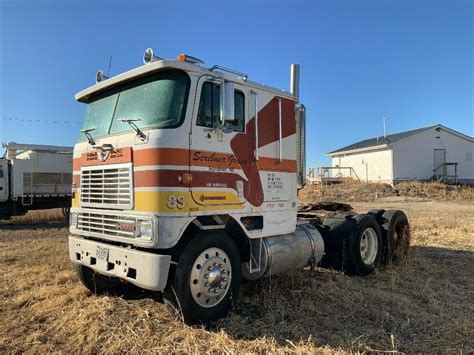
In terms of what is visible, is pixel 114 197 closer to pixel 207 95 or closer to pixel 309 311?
pixel 207 95

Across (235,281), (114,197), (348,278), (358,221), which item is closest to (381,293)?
(348,278)

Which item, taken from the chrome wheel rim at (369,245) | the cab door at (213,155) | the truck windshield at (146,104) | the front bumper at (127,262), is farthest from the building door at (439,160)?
the front bumper at (127,262)

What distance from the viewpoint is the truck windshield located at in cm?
479

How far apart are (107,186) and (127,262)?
3.45 feet

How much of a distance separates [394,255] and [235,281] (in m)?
4.55

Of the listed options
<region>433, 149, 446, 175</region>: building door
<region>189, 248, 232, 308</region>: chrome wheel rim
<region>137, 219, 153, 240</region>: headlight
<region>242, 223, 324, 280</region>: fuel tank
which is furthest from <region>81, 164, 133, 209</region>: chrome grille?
<region>433, 149, 446, 175</region>: building door

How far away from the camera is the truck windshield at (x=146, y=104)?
4.79m

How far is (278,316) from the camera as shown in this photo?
5.14 metres

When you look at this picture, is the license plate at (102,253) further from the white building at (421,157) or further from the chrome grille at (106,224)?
the white building at (421,157)

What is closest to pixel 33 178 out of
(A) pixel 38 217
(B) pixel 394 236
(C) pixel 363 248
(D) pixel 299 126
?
(A) pixel 38 217

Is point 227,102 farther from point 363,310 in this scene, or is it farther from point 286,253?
point 363,310

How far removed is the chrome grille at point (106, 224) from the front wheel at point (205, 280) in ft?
2.42

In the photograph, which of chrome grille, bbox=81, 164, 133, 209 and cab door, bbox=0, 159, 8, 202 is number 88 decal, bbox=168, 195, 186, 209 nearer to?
chrome grille, bbox=81, 164, 133, 209

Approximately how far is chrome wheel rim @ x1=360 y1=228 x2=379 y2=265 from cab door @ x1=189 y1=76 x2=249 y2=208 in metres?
3.50
